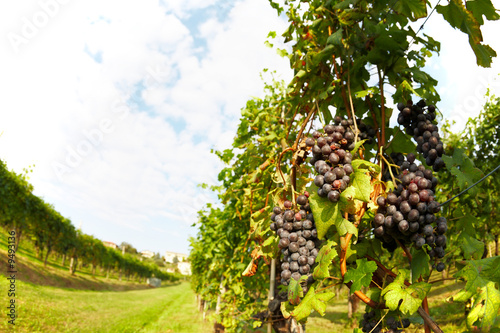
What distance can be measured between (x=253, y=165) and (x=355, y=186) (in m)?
1.65

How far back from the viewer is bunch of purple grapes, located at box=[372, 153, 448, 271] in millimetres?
1337

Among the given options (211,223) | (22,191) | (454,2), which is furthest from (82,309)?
(454,2)

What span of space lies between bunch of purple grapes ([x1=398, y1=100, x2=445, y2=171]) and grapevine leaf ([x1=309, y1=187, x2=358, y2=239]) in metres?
0.56

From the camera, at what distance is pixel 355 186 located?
140 cm

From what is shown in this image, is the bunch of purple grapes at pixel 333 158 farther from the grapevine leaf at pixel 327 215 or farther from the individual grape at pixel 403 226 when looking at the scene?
the individual grape at pixel 403 226

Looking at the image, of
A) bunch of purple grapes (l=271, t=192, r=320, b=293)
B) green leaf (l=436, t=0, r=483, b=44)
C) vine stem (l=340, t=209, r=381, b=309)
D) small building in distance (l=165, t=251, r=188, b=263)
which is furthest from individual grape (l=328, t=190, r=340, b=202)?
small building in distance (l=165, t=251, r=188, b=263)

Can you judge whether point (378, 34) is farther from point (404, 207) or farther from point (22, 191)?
point (22, 191)

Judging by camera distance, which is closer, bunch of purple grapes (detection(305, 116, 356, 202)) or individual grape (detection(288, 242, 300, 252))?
bunch of purple grapes (detection(305, 116, 356, 202))

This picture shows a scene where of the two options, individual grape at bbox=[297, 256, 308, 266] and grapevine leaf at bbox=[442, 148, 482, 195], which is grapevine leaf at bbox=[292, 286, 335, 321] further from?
grapevine leaf at bbox=[442, 148, 482, 195]

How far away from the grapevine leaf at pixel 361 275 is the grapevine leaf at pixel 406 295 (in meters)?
0.09

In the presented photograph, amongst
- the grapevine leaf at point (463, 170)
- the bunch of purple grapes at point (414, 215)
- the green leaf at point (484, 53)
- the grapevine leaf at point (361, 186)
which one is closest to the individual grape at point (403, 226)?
the bunch of purple grapes at point (414, 215)

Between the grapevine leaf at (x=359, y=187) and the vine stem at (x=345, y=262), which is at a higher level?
the grapevine leaf at (x=359, y=187)

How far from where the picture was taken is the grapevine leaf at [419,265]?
140 cm

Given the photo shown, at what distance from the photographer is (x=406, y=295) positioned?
1279 mm
